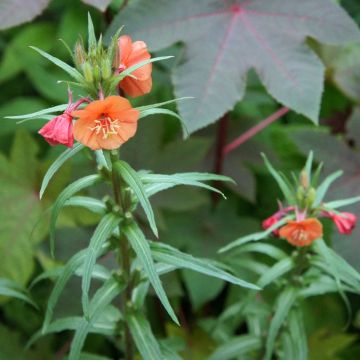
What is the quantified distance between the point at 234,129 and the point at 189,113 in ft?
1.74

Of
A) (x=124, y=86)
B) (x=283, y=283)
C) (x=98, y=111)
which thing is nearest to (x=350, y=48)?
(x=283, y=283)

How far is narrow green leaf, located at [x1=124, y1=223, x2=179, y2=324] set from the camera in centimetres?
85

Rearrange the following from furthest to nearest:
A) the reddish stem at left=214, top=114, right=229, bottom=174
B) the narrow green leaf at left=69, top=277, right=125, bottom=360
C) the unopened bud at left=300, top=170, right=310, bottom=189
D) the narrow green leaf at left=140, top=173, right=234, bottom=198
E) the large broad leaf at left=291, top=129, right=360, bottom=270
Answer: the reddish stem at left=214, top=114, right=229, bottom=174 → the large broad leaf at left=291, top=129, right=360, bottom=270 → the unopened bud at left=300, top=170, right=310, bottom=189 → the narrow green leaf at left=69, top=277, right=125, bottom=360 → the narrow green leaf at left=140, top=173, right=234, bottom=198

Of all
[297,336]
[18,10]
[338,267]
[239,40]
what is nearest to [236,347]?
[297,336]

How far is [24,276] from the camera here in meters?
1.40

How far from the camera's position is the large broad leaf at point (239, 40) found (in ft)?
4.15

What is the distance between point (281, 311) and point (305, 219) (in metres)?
0.19

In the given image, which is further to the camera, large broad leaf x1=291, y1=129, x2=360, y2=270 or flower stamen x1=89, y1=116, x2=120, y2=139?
large broad leaf x1=291, y1=129, x2=360, y2=270

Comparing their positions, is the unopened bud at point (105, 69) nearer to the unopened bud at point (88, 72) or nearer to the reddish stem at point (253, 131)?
the unopened bud at point (88, 72)

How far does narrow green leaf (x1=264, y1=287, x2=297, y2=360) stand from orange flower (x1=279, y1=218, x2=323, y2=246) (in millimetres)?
136

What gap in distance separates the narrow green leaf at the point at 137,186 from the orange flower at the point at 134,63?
0.11 metres

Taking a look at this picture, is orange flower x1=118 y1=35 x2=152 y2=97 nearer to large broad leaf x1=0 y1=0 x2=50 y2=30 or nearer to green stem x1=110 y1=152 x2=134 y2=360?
green stem x1=110 y1=152 x2=134 y2=360

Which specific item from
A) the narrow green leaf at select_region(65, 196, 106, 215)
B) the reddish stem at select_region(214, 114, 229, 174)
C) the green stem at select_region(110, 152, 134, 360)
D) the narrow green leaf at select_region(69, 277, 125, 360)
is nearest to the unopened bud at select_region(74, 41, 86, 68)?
the green stem at select_region(110, 152, 134, 360)

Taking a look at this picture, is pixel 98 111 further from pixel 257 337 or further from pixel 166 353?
pixel 257 337
